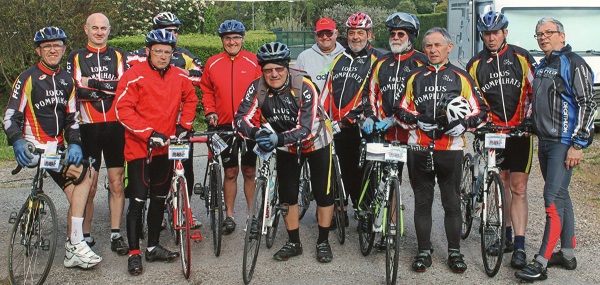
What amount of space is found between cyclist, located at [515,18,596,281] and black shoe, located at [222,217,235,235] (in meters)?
3.01

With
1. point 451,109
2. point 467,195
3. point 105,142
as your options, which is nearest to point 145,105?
point 105,142

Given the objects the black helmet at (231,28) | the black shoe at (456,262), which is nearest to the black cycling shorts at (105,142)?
the black helmet at (231,28)

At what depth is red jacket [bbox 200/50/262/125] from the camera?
7.81m

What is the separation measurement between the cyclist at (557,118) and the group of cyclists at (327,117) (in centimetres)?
1

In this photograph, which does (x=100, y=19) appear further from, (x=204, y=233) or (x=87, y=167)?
(x=204, y=233)

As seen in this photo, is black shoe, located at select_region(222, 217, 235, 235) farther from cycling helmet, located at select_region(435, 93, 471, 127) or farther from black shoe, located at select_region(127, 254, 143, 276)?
cycling helmet, located at select_region(435, 93, 471, 127)

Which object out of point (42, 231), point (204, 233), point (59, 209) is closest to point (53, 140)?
point (42, 231)

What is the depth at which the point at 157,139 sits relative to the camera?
648 centimetres

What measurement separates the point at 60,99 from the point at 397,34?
10.1 feet

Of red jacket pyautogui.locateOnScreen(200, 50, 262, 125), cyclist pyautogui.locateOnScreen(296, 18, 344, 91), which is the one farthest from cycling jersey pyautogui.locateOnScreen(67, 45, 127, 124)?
cyclist pyautogui.locateOnScreen(296, 18, 344, 91)

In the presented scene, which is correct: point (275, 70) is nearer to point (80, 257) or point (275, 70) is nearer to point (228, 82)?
point (228, 82)

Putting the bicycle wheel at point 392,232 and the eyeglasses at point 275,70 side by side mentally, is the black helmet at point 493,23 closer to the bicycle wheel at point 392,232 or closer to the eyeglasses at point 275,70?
the bicycle wheel at point 392,232

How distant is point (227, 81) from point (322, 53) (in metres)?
1.07

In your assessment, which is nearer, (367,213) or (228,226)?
(367,213)
